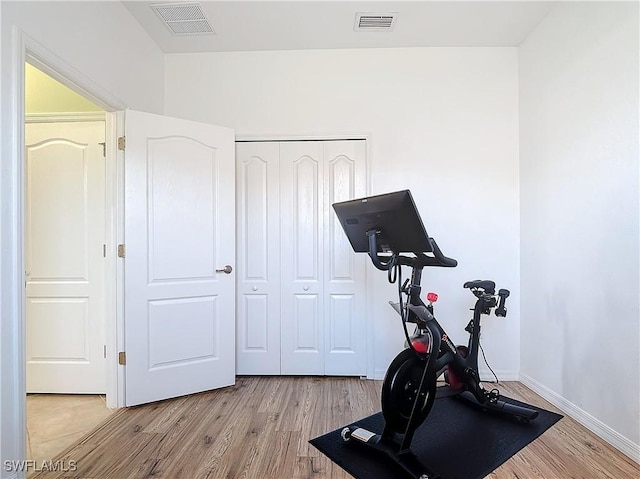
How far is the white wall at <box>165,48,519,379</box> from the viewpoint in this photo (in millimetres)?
2951

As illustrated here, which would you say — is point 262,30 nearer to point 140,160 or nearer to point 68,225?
point 140,160

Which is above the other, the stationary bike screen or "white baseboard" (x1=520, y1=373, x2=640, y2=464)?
the stationary bike screen

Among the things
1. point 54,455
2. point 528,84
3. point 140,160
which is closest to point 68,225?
point 140,160

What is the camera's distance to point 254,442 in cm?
203

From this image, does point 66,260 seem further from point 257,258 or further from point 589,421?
point 589,421

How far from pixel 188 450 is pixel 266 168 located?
7.01 feet

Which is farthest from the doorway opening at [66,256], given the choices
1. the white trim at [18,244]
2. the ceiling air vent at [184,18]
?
the white trim at [18,244]

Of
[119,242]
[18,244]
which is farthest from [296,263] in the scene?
[18,244]

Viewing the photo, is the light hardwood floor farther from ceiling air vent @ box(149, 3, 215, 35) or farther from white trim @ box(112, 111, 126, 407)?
ceiling air vent @ box(149, 3, 215, 35)

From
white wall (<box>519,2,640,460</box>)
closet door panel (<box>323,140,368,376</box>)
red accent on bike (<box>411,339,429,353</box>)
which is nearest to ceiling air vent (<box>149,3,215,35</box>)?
closet door panel (<box>323,140,368,376</box>)

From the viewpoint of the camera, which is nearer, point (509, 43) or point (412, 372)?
point (412, 372)

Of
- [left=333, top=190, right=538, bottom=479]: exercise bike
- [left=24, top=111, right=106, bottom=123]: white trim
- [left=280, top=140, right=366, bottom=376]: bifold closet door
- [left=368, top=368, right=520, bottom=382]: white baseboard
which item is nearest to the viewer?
[left=333, top=190, right=538, bottom=479]: exercise bike

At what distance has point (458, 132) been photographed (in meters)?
2.97

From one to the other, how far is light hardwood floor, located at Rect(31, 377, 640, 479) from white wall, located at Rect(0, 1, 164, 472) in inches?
18.6
